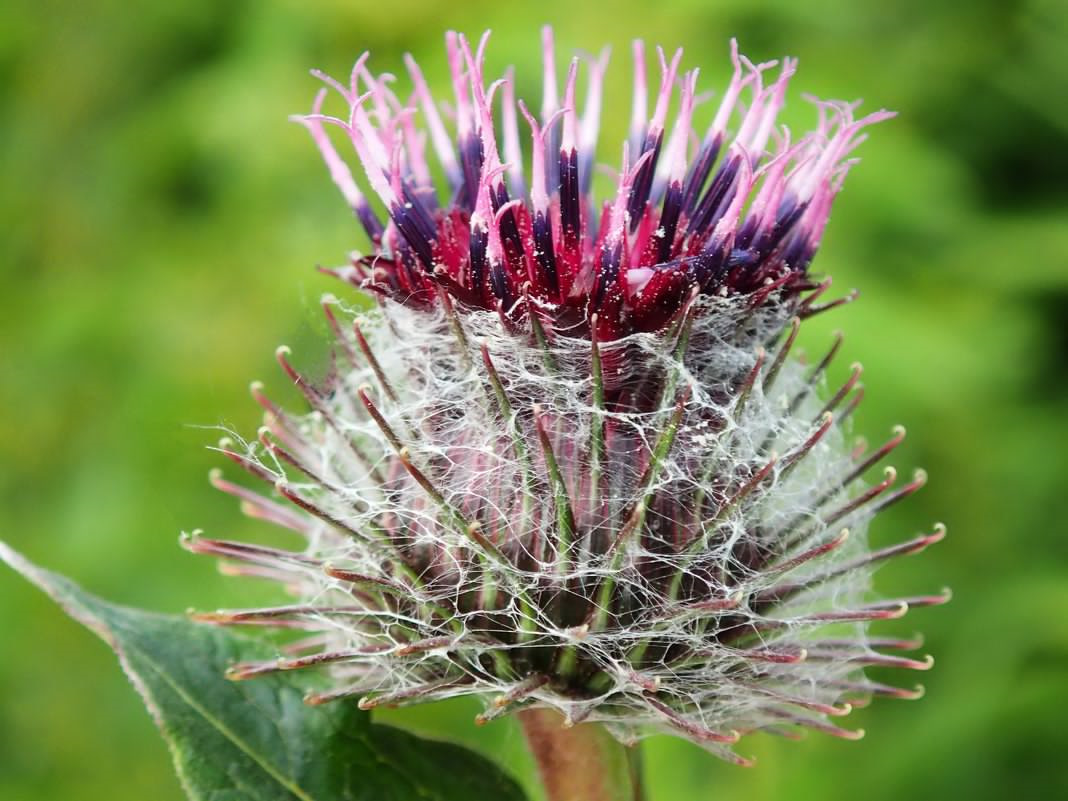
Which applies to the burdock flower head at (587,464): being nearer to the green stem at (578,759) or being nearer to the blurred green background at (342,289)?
the green stem at (578,759)

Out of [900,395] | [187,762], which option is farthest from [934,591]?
[187,762]

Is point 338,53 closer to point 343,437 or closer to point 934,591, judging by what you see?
point 343,437

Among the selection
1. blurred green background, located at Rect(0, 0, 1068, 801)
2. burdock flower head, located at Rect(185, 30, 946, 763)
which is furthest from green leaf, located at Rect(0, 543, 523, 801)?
blurred green background, located at Rect(0, 0, 1068, 801)

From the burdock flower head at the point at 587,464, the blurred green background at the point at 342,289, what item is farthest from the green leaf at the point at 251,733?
the blurred green background at the point at 342,289

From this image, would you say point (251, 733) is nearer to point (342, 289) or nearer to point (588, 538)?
point (588, 538)

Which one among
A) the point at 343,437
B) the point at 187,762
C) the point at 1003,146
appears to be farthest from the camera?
the point at 1003,146

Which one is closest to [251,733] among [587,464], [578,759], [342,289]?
[578,759]
